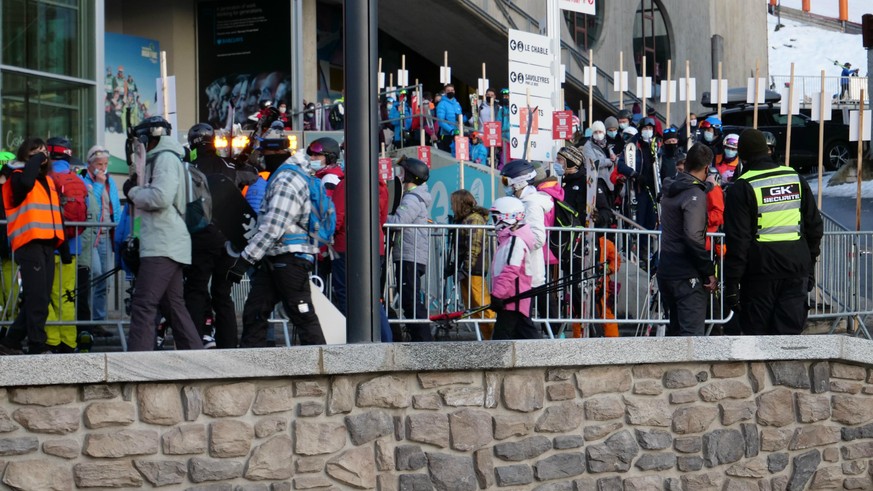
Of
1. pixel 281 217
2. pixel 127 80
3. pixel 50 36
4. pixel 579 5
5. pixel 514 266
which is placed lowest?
pixel 514 266

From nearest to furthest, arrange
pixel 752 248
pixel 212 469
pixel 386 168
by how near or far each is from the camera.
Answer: pixel 212 469 < pixel 752 248 < pixel 386 168

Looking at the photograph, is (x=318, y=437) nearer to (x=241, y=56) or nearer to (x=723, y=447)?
(x=723, y=447)

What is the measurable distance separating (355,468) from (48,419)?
1594mm

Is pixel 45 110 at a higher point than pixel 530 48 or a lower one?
lower

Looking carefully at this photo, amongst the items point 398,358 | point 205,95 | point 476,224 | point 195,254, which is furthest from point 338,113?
point 398,358

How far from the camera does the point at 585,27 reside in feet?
119

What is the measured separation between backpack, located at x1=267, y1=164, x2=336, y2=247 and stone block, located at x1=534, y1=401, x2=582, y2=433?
229 cm

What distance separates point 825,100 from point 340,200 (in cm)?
704

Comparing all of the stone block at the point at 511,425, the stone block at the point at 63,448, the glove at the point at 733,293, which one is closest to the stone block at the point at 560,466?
the stone block at the point at 511,425

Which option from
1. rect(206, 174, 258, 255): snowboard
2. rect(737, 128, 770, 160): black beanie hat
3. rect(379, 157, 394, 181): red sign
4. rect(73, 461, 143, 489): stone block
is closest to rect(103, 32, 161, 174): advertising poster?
rect(379, 157, 394, 181): red sign

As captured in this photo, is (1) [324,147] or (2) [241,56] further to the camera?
(2) [241,56]

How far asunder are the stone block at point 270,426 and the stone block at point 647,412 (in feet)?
7.01

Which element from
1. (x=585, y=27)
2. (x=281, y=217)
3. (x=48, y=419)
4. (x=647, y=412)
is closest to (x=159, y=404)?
(x=48, y=419)

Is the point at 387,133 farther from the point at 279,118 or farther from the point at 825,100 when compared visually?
the point at 825,100
